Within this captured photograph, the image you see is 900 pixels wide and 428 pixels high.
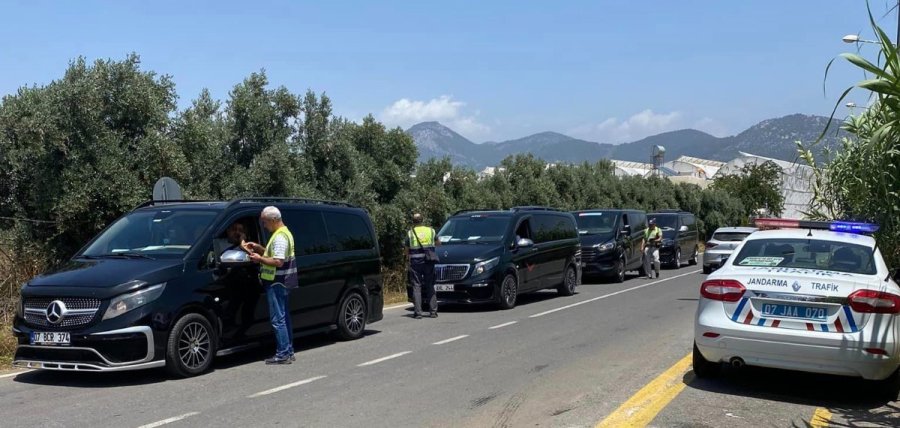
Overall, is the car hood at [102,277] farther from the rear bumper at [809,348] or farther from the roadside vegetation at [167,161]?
the rear bumper at [809,348]

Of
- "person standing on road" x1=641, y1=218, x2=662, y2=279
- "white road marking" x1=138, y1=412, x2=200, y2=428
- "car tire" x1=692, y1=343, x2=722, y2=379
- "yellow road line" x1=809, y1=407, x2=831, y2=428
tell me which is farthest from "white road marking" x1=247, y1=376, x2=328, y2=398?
"person standing on road" x1=641, y1=218, x2=662, y2=279

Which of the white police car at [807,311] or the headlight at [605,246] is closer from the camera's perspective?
the white police car at [807,311]

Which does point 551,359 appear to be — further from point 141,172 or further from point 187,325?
point 141,172

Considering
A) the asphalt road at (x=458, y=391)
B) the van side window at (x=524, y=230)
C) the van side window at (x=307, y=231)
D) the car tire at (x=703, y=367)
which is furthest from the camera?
the van side window at (x=524, y=230)

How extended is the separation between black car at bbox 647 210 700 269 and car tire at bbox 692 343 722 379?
20.4m

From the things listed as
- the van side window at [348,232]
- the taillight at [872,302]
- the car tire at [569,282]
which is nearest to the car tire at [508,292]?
the car tire at [569,282]

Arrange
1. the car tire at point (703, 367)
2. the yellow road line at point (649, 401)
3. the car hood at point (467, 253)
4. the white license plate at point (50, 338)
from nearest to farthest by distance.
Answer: the yellow road line at point (649, 401) < the white license plate at point (50, 338) < the car tire at point (703, 367) < the car hood at point (467, 253)

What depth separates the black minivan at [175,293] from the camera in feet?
24.5

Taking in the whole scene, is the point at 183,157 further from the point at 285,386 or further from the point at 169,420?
the point at 169,420

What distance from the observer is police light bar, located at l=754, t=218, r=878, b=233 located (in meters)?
7.80

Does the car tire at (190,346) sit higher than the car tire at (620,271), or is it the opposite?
the car tire at (190,346)

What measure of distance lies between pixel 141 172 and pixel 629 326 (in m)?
8.78

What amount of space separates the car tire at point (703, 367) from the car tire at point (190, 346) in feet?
16.9

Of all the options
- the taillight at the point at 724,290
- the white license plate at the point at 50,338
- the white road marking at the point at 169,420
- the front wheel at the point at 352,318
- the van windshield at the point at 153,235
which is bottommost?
the white road marking at the point at 169,420
